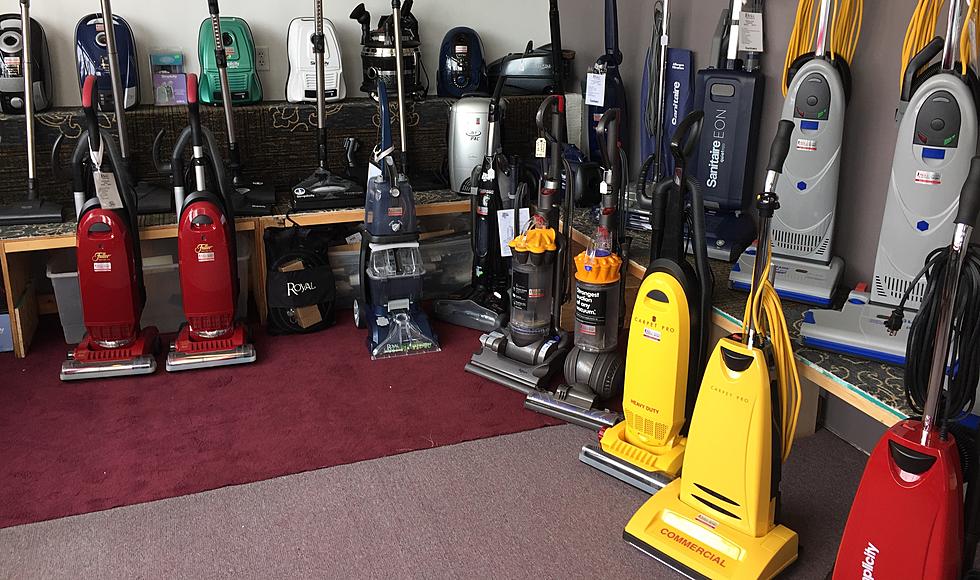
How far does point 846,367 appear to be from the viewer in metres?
2.55

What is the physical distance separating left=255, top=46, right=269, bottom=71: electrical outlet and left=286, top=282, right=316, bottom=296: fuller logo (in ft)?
4.49

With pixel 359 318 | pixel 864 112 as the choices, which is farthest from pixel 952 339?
pixel 359 318

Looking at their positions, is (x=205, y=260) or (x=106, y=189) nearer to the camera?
(x=106, y=189)

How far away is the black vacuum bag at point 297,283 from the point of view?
411cm

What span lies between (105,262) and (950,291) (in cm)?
313

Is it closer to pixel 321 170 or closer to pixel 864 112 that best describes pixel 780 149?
pixel 864 112

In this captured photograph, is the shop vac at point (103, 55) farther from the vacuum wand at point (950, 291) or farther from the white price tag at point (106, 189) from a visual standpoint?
the vacuum wand at point (950, 291)

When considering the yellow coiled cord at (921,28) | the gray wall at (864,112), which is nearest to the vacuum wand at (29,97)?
the gray wall at (864,112)

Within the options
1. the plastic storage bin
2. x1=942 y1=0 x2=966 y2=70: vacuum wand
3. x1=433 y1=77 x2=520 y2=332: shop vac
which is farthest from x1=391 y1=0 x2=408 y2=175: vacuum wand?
x1=942 y1=0 x2=966 y2=70: vacuum wand

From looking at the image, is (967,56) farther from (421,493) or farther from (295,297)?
(295,297)

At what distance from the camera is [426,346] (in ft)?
13.2

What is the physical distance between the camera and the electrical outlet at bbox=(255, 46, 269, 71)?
186 inches

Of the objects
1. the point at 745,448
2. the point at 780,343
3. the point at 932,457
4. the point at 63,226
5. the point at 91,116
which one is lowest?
the point at 745,448

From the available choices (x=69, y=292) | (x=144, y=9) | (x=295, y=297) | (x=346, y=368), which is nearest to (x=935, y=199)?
(x=346, y=368)
